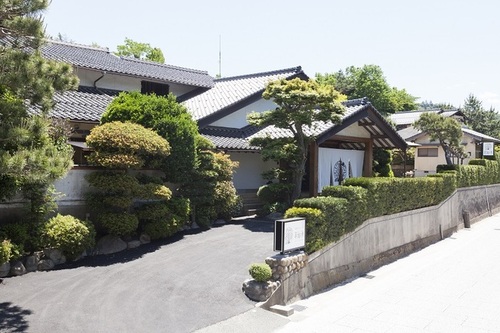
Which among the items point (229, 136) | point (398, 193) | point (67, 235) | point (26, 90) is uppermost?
point (229, 136)

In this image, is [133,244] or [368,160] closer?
[133,244]

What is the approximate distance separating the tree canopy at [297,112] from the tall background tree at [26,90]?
9.23m

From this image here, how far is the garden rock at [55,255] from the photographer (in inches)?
380

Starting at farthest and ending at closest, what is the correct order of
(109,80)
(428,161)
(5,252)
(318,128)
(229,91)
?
1. (428,161)
2. (229,91)
3. (109,80)
4. (318,128)
5. (5,252)

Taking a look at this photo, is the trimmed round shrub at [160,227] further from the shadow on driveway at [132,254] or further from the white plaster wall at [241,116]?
the white plaster wall at [241,116]

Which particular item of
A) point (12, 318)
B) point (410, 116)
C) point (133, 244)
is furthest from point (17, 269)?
point (410, 116)

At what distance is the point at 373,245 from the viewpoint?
1407 centimetres

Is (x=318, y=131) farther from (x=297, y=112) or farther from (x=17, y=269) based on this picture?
(x=17, y=269)

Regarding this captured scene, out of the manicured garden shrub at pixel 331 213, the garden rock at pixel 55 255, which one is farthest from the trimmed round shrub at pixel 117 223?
the manicured garden shrub at pixel 331 213

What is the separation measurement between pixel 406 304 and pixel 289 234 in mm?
3423

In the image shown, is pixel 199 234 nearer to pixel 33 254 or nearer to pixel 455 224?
pixel 33 254

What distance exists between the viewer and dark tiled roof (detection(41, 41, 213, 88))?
62.3 ft

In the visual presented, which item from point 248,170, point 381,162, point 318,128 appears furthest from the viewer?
point 381,162

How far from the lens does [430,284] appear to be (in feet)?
39.7
